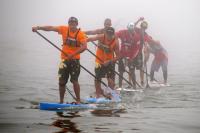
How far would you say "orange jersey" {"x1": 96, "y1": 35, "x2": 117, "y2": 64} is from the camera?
19391mm

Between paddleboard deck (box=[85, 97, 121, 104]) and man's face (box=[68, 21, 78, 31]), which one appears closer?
man's face (box=[68, 21, 78, 31])

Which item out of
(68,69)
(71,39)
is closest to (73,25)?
(71,39)

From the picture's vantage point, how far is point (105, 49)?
19500 mm

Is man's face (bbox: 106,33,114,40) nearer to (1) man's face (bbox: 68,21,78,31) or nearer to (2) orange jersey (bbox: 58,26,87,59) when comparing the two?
(2) orange jersey (bbox: 58,26,87,59)

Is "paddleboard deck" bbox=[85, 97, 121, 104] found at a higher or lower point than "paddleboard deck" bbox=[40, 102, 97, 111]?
higher

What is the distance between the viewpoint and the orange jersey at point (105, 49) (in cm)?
A: 1939

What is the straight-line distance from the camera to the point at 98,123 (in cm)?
1512

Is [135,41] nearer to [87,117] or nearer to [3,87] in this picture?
[3,87]

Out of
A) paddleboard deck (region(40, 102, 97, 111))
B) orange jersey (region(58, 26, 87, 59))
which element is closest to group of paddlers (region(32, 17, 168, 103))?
orange jersey (region(58, 26, 87, 59))

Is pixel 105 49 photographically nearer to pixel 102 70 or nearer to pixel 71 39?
pixel 102 70

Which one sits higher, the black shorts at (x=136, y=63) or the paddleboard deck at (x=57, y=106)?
the black shorts at (x=136, y=63)

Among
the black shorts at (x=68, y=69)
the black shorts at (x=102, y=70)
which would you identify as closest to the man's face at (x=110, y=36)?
the black shorts at (x=102, y=70)

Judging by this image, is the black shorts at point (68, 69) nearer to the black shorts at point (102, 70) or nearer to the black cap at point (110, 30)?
the black shorts at point (102, 70)

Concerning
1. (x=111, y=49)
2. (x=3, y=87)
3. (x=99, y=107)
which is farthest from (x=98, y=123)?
(x=3, y=87)
